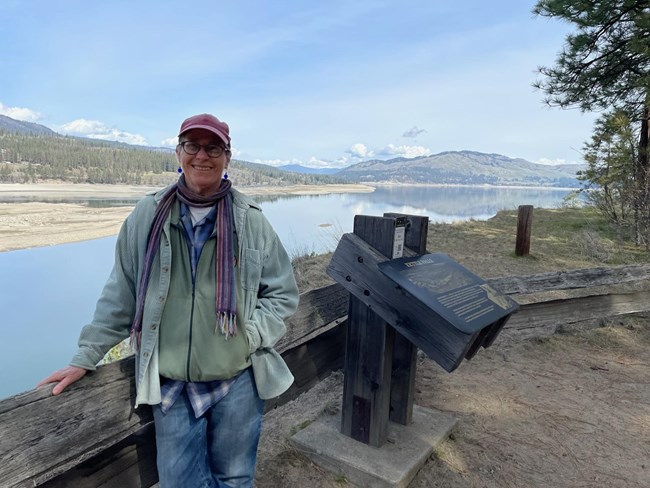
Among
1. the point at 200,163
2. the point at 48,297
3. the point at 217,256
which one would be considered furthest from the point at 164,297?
the point at 48,297

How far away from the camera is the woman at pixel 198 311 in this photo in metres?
1.69

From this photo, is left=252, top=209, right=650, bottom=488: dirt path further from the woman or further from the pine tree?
the pine tree

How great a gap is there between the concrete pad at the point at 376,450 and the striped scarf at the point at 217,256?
128cm

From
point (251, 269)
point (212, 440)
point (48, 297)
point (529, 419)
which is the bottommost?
point (48, 297)

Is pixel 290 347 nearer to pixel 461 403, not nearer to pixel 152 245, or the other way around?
pixel 152 245

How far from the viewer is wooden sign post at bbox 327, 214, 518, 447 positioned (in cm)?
215

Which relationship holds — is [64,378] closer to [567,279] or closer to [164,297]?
[164,297]

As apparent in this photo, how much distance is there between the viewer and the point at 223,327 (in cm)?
169

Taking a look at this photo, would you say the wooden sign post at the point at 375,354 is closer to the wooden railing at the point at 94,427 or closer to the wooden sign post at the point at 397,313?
the wooden sign post at the point at 397,313

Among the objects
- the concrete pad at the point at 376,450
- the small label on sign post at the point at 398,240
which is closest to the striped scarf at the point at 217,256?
the small label on sign post at the point at 398,240

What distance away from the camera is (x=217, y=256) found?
172cm

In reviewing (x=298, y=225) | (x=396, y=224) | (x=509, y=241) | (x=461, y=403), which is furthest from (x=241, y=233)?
(x=298, y=225)

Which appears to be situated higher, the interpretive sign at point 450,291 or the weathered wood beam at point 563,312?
the interpretive sign at point 450,291

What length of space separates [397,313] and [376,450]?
2.86 ft
